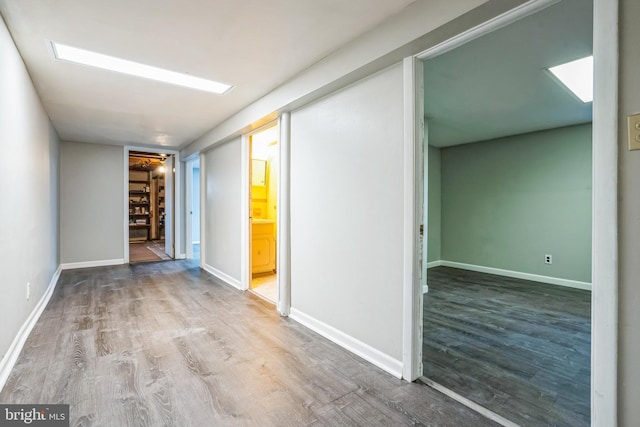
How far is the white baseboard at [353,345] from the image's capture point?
6.70 ft

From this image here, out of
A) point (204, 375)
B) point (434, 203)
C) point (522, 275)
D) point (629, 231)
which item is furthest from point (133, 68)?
point (522, 275)

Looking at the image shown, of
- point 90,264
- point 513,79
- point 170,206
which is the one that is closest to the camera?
point 513,79

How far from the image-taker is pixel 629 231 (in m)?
1.10

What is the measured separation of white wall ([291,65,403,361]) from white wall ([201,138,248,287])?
145 cm

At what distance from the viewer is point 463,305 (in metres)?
3.49

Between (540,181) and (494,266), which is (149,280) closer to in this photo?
(494,266)

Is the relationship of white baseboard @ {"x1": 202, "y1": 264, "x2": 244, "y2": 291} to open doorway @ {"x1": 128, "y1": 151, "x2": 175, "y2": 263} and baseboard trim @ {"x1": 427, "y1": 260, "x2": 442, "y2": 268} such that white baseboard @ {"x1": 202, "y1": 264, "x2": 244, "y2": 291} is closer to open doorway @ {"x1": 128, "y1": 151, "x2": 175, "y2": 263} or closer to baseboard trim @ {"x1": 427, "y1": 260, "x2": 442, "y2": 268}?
baseboard trim @ {"x1": 427, "y1": 260, "x2": 442, "y2": 268}

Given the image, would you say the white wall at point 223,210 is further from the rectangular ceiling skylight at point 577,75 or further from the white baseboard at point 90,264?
the rectangular ceiling skylight at point 577,75

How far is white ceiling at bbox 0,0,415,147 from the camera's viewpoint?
5.95ft

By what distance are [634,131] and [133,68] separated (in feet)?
11.0

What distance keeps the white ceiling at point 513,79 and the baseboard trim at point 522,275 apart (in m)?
→ 2.25

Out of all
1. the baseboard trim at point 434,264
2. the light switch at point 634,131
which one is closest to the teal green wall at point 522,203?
the baseboard trim at point 434,264

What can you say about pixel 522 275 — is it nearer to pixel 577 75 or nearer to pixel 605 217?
pixel 577 75

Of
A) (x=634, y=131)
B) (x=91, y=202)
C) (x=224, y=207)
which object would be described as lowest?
(x=224, y=207)
